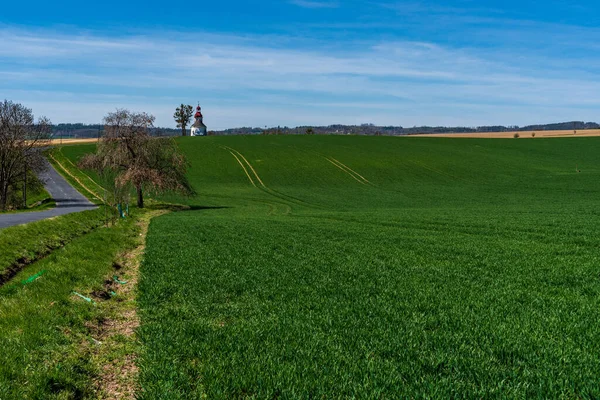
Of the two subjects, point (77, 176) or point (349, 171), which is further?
point (349, 171)

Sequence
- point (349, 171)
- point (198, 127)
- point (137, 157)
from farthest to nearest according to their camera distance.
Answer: point (198, 127)
point (349, 171)
point (137, 157)

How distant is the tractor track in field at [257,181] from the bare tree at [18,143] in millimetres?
31811

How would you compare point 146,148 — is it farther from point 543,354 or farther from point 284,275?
point 543,354

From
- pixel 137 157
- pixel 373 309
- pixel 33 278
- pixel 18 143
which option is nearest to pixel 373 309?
pixel 373 309

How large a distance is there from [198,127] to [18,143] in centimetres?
13447

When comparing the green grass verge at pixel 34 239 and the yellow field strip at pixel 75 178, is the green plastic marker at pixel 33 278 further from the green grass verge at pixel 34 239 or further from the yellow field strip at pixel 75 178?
the yellow field strip at pixel 75 178

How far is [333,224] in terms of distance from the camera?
32.0 m

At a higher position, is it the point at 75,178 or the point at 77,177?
the point at 77,177

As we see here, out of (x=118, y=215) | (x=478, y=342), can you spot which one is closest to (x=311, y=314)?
(x=478, y=342)

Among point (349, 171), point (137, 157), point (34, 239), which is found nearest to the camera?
point (34, 239)

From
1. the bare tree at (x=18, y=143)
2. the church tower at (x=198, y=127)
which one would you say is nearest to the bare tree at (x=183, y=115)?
the church tower at (x=198, y=127)

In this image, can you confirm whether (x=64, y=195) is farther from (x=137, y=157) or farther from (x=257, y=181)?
(x=257, y=181)

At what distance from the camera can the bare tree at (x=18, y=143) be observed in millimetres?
54531

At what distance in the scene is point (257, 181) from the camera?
254 feet
